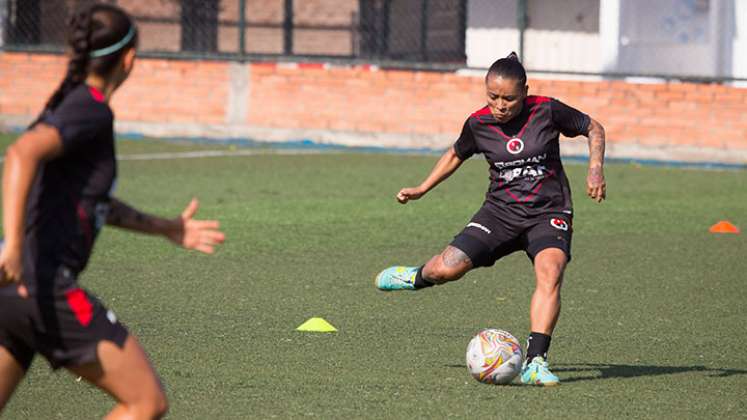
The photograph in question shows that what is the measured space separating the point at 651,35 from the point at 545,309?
52.3 feet

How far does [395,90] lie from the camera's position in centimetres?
2008

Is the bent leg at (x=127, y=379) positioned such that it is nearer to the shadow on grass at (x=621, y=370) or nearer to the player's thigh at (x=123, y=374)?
the player's thigh at (x=123, y=374)

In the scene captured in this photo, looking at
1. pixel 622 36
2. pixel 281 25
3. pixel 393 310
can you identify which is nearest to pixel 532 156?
pixel 393 310

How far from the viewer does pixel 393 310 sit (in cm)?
880

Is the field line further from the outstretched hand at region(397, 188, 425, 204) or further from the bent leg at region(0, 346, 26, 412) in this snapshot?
the bent leg at region(0, 346, 26, 412)

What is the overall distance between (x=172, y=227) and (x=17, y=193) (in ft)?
2.45

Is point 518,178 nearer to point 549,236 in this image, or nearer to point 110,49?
point 549,236

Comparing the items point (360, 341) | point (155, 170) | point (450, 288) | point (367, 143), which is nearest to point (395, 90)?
point (367, 143)

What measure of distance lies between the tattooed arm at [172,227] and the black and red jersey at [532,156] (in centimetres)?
289

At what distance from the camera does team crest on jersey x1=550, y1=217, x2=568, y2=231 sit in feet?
23.8

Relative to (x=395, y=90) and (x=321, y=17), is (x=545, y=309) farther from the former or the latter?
(x=321, y=17)

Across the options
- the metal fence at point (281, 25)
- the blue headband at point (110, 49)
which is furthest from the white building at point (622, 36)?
the blue headband at point (110, 49)

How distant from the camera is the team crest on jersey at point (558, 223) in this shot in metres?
7.25

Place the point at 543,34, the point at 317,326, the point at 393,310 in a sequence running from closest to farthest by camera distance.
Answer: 1. the point at 317,326
2. the point at 393,310
3. the point at 543,34
